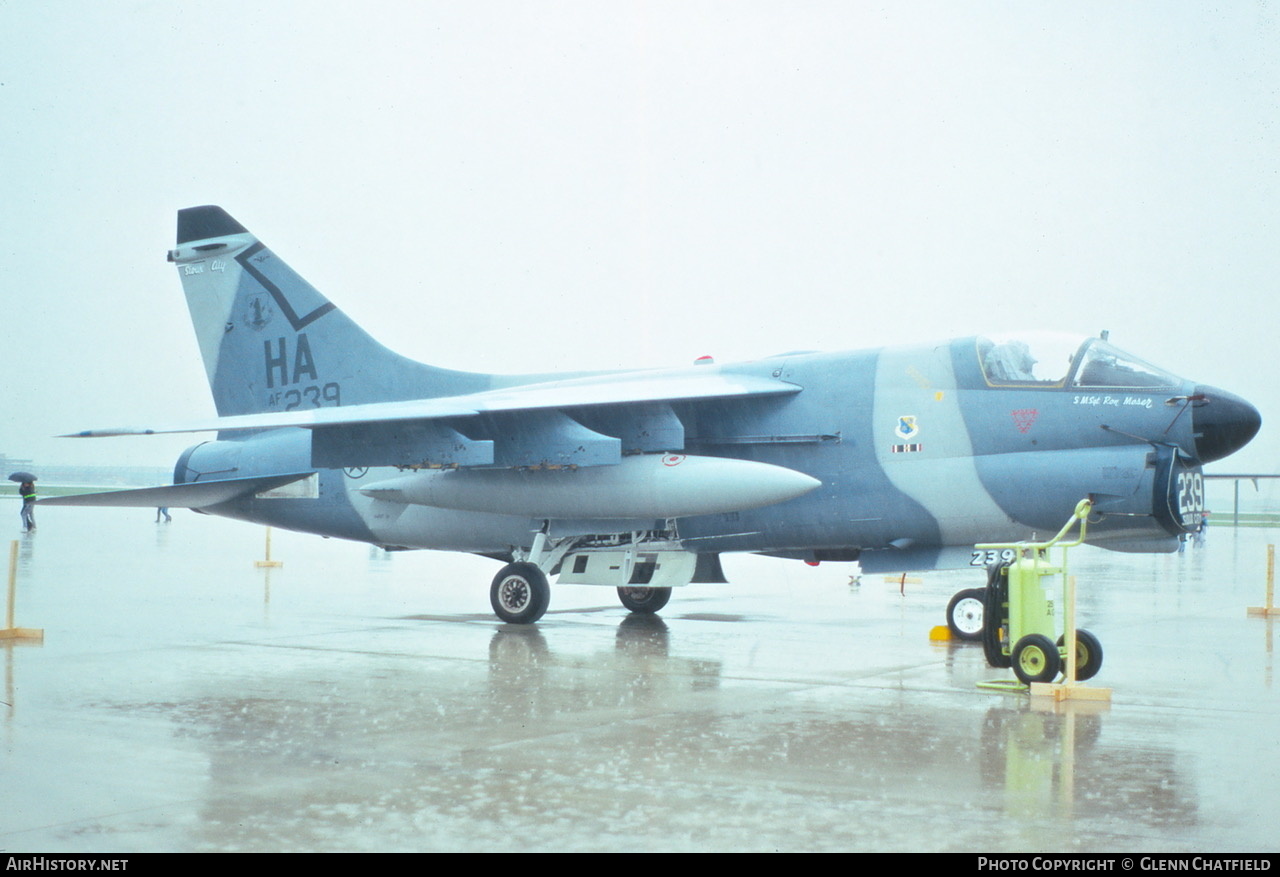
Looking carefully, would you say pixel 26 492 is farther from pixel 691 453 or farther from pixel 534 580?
pixel 691 453

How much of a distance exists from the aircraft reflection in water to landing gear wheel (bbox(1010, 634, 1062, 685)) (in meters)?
2.66

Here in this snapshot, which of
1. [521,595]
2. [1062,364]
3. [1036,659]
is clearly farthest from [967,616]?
[521,595]

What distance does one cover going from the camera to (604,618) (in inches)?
557

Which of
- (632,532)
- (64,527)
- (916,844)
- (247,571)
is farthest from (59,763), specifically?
(64,527)

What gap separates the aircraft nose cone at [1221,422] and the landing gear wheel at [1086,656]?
115 inches

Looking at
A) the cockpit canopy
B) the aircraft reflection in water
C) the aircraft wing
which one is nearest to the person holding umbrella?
the aircraft reflection in water

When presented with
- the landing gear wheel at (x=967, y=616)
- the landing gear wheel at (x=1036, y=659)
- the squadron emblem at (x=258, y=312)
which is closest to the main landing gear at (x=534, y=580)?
the landing gear wheel at (x=967, y=616)

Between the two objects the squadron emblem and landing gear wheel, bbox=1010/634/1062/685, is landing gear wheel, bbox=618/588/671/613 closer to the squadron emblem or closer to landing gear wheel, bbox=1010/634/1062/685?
the squadron emblem

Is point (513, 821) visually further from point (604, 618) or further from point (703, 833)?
point (604, 618)

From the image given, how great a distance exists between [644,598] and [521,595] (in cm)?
197

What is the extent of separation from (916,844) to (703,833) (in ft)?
2.55

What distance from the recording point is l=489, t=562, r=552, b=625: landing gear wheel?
12828 millimetres

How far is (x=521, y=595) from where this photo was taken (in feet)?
42.3

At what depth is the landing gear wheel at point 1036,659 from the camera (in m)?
Result: 8.32
